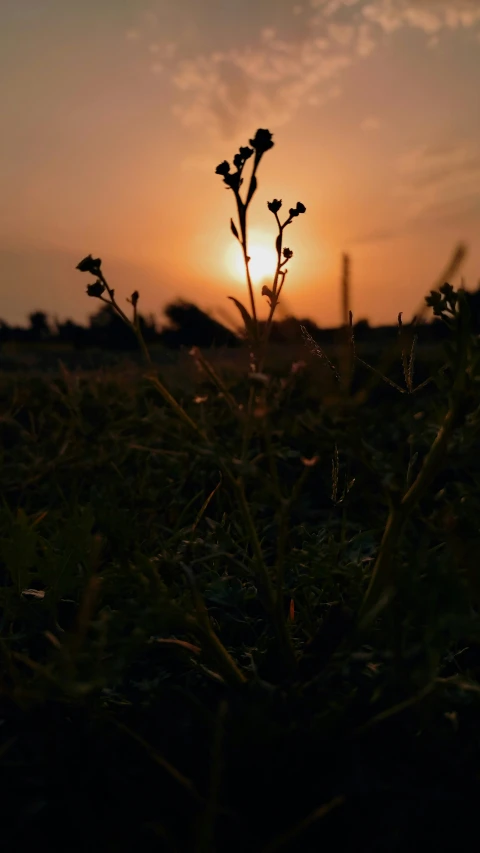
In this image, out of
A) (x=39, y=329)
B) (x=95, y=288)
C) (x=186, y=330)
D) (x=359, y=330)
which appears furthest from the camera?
(x=39, y=329)

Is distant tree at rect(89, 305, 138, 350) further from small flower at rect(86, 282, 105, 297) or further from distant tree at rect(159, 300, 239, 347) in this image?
small flower at rect(86, 282, 105, 297)

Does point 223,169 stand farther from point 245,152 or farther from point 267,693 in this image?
point 267,693

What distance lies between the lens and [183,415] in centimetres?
110

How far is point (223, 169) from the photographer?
3.32ft

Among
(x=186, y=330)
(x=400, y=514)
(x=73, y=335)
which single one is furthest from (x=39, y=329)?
(x=400, y=514)

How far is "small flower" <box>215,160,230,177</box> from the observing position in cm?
101

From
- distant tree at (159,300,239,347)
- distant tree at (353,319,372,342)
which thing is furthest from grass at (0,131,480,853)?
distant tree at (159,300,239,347)

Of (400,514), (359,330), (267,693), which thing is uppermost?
(359,330)

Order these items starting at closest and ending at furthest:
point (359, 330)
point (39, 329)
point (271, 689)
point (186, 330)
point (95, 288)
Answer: point (271, 689) < point (95, 288) < point (359, 330) < point (186, 330) < point (39, 329)

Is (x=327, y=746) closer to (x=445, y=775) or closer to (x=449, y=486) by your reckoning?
(x=445, y=775)

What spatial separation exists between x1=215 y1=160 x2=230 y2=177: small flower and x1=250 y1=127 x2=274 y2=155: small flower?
5cm

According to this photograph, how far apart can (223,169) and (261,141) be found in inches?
2.9

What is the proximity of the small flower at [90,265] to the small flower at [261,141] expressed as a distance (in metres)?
0.29

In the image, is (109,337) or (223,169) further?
(109,337)
